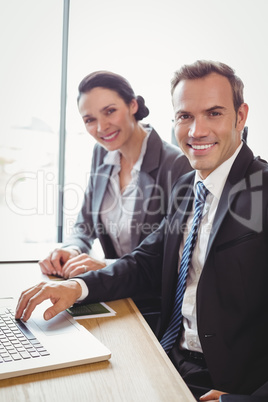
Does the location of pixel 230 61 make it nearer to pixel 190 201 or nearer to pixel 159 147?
pixel 159 147

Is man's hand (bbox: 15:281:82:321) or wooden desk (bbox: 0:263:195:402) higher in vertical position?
man's hand (bbox: 15:281:82:321)

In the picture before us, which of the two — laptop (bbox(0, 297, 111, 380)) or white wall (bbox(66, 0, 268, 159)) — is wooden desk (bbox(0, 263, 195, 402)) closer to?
laptop (bbox(0, 297, 111, 380))

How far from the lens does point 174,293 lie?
4.76ft

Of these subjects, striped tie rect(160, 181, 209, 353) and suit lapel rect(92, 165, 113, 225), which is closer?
striped tie rect(160, 181, 209, 353)

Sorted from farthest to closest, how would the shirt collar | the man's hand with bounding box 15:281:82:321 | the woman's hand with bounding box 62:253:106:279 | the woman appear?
the woman < the woman's hand with bounding box 62:253:106:279 < the shirt collar < the man's hand with bounding box 15:281:82:321

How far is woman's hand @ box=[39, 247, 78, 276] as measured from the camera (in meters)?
1.62

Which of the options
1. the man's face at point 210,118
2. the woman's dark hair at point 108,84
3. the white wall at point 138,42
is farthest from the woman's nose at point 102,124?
the white wall at point 138,42

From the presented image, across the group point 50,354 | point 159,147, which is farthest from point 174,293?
point 159,147

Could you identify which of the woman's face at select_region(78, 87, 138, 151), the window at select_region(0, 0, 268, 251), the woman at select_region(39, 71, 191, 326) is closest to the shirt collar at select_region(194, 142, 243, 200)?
the woman at select_region(39, 71, 191, 326)

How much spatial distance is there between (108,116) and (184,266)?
106 cm

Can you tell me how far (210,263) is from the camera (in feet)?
3.98

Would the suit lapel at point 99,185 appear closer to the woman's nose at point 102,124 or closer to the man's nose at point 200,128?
the woman's nose at point 102,124

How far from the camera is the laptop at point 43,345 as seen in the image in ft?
2.81

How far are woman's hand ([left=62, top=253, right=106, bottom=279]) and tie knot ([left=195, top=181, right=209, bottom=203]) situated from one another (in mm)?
458
